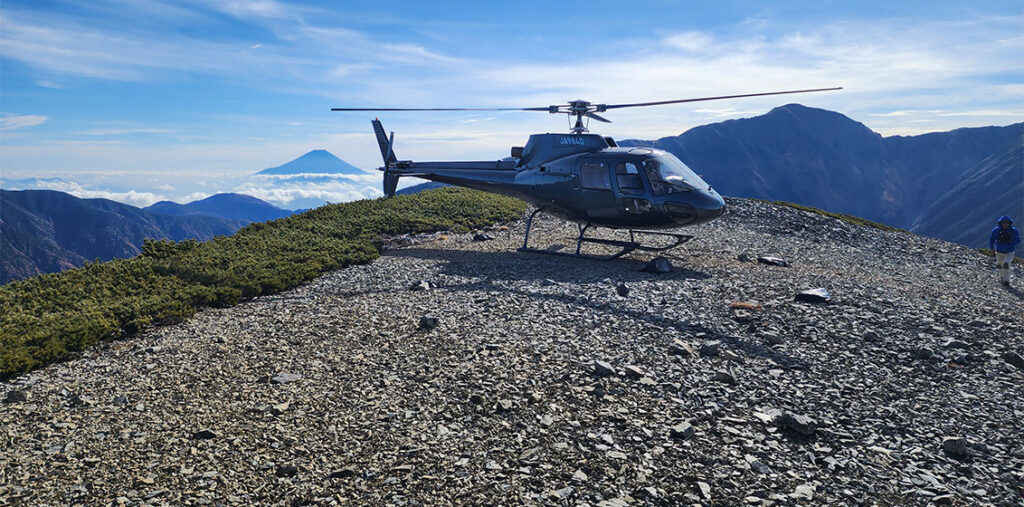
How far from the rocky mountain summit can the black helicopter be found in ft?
11.2

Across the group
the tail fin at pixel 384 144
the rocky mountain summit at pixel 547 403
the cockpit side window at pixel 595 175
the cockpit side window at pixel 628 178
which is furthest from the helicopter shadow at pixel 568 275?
the tail fin at pixel 384 144

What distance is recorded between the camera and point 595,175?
17.0 meters

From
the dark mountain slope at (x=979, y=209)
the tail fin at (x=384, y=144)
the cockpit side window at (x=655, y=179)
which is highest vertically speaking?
the tail fin at (x=384, y=144)

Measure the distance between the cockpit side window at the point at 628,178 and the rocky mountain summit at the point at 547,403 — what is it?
12.8 feet

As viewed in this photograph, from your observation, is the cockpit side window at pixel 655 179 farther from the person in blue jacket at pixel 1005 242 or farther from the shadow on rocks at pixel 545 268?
the person in blue jacket at pixel 1005 242

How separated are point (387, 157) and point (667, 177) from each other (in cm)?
1263

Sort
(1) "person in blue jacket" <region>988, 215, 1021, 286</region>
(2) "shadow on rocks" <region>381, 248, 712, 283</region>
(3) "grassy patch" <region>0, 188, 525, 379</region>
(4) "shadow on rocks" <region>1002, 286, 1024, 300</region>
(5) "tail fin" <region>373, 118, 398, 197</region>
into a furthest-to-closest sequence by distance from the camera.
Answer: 1. (5) "tail fin" <region>373, 118, 398, 197</region>
2. (1) "person in blue jacket" <region>988, 215, 1021, 286</region>
3. (4) "shadow on rocks" <region>1002, 286, 1024, 300</region>
4. (2) "shadow on rocks" <region>381, 248, 712, 283</region>
5. (3) "grassy patch" <region>0, 188, 525, 379</region>

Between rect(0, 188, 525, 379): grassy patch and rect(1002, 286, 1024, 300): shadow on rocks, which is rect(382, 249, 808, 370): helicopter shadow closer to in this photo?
rect(0, 188, 525, 379): grassy patch

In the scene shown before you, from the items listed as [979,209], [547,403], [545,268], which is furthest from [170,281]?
[979,209]

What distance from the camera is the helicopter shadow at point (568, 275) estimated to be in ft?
32.1

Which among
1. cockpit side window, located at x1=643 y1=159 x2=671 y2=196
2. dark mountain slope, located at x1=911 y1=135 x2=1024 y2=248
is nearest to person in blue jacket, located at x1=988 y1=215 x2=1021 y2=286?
cockpit side window, located at x1=643 y1=159 x2=671 y2=196

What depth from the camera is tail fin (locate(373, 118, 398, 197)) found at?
76.1 ft

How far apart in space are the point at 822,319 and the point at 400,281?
10.2 m

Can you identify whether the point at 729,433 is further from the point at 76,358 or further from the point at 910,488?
the point at 76,358
